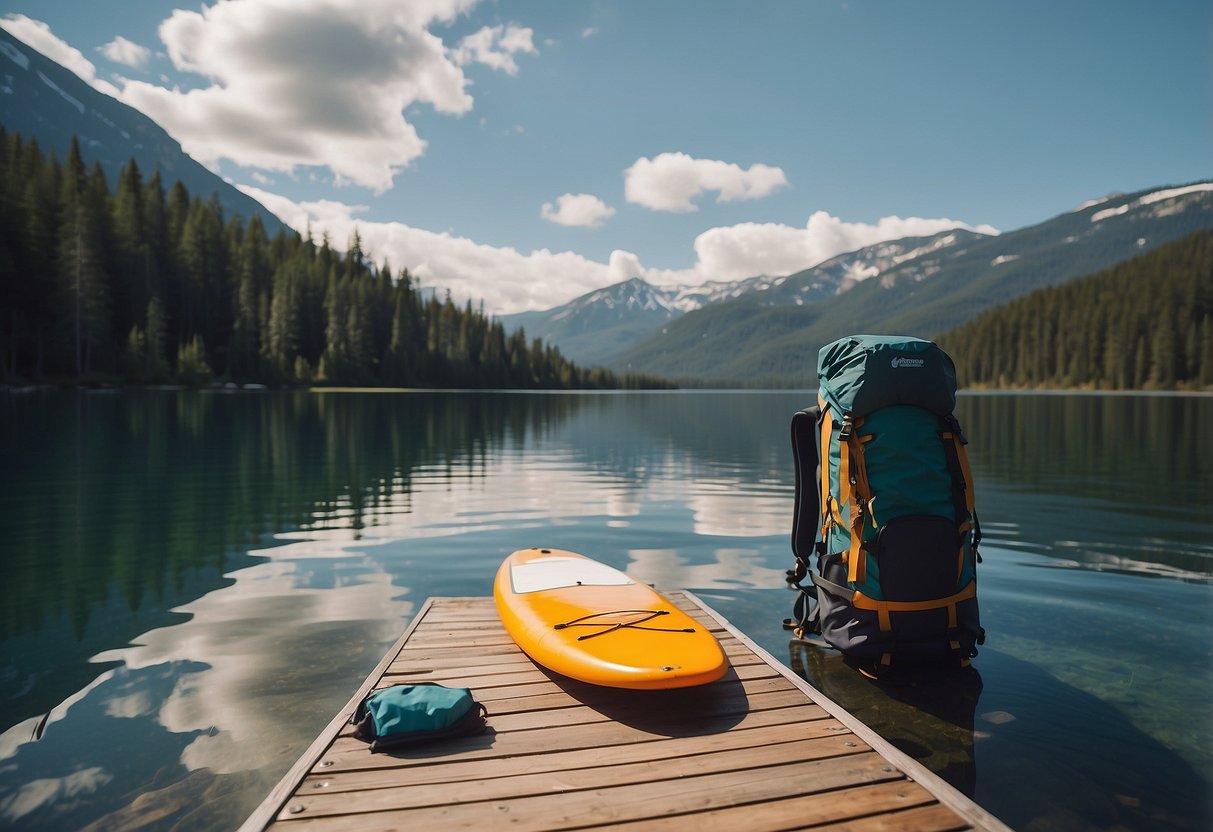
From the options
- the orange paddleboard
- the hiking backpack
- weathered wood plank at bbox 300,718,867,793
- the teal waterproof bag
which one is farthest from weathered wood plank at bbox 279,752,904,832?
the hiking backpack

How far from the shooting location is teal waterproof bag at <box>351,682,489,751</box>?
449 cm

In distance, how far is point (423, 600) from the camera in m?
10.0

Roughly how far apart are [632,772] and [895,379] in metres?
4.30

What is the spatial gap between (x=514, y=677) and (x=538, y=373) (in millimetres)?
151735

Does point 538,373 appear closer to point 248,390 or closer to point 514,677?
point 248,390

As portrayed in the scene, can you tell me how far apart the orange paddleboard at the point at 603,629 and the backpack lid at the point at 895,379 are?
8.81 feet

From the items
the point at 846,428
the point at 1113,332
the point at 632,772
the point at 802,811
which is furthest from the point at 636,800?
the point at 1113,332

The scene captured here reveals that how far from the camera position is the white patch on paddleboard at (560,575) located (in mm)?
7594

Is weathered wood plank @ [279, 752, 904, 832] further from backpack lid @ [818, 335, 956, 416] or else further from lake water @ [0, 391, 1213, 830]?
backpack lid @ [818, 335, 956, 416]

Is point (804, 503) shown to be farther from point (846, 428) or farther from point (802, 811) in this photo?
point (802, 811)

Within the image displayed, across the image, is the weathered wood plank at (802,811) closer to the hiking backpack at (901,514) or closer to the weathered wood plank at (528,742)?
the weathered wood plank at (528,742)

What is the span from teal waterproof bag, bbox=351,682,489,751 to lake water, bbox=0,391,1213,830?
129cm

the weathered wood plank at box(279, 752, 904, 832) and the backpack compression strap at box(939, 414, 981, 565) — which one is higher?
the backpack compression strap at box(939, 414, 981, 565)

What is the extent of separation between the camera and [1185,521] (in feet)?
50.6
